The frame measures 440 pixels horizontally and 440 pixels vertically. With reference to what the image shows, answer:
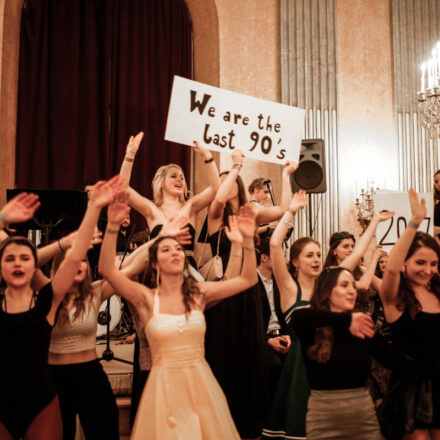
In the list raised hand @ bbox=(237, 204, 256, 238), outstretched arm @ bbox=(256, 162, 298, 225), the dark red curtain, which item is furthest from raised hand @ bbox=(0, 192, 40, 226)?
the dark red curtain

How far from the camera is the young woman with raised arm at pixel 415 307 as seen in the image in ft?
9.71

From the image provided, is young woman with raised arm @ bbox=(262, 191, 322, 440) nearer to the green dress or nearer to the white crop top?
the green dress

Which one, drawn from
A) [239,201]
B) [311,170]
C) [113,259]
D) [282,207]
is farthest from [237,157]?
[311,170]

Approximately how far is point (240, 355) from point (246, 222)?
112 cm

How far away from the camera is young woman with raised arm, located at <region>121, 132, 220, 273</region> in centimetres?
380

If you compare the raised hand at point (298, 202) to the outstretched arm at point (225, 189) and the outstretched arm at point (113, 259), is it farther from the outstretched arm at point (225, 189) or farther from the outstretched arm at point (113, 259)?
the outstretched arm at point (113, 259)

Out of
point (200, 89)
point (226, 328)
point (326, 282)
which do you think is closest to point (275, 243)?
point (326, 282)

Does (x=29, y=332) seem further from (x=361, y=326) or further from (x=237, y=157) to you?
(x=237, y=157)

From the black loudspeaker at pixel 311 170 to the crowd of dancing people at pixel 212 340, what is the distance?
296 cm

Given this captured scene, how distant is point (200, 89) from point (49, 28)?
446cm

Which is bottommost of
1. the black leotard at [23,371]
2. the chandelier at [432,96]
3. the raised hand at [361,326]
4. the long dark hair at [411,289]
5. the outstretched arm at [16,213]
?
the black leotard at [23,371]

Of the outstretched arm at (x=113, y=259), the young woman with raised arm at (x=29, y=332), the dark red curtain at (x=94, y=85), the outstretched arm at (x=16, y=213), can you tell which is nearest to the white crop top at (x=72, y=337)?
the young woman with raised arm at (x=29, y=332)

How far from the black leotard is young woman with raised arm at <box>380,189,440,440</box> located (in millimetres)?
1828

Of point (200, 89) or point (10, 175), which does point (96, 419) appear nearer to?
point (200, 89)
